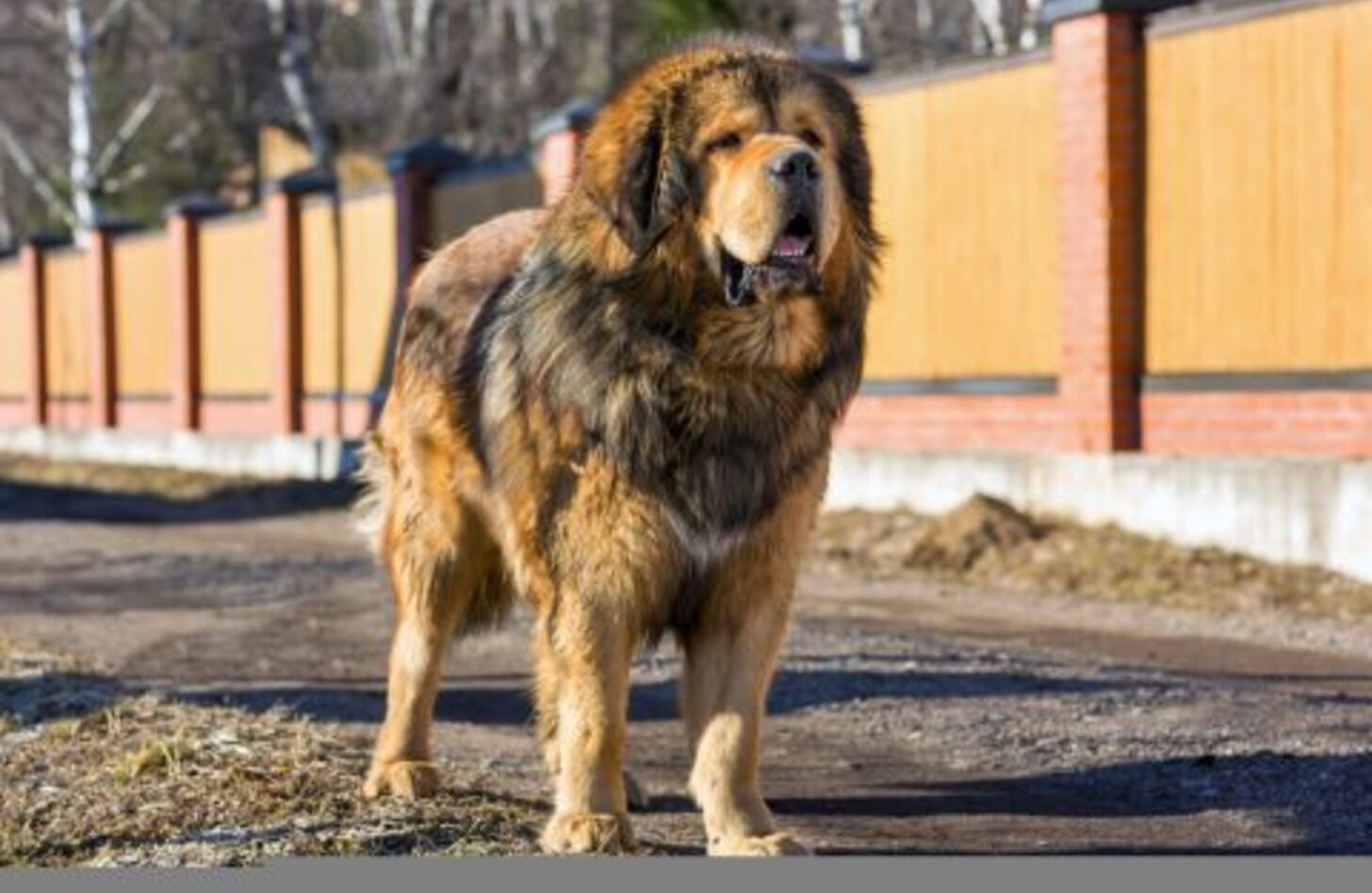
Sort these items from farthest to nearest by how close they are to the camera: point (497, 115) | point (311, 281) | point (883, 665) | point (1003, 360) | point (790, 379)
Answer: point (497, 115) → point (311, 281) → point (1003, 360) → point (883, 665) → point (790, 379)

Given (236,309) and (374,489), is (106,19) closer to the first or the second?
(236,309)

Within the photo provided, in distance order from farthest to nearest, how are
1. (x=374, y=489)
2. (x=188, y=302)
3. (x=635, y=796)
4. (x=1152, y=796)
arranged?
(x=188, y=302) < (x=374, y=489) < (x=1152, y=796) < (x=635, y=796)

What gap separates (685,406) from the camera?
250 inches

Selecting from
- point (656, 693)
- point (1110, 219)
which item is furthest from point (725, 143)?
point (1110, 219)

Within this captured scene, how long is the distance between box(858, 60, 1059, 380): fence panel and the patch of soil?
1520 mm

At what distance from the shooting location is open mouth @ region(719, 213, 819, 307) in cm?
606

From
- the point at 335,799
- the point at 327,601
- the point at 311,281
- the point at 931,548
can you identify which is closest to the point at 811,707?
the point at 335,799

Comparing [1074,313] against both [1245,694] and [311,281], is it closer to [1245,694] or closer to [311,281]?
[1245,694]

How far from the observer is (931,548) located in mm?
16219

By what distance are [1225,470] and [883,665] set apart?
4685 millimetres

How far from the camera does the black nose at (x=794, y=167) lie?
5977mm

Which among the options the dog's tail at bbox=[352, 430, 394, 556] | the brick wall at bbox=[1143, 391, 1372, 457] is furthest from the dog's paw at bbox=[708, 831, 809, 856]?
the brick wall at bbox=[1143, 391, 1372, 457]

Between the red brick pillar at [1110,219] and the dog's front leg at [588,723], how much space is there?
34.7ft

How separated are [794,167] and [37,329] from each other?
34736mm
